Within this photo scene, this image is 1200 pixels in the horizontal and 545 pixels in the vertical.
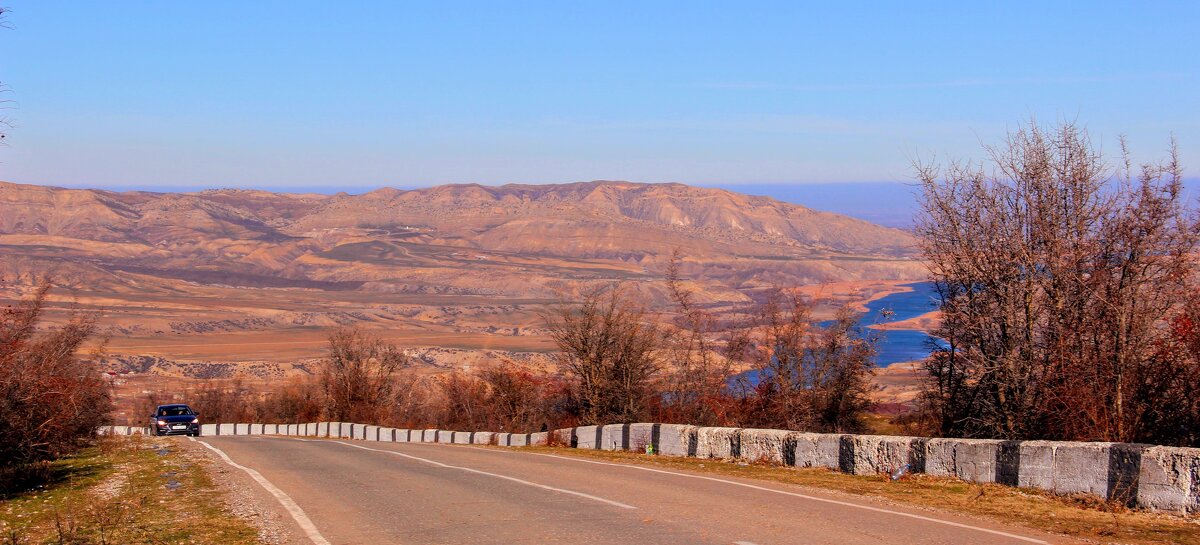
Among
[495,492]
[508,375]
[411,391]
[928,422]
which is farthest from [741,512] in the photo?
[411,391]

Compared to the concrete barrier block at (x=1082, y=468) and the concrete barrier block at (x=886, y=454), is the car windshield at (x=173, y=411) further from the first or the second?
the concrete barrier block at (x=1082, y=468)

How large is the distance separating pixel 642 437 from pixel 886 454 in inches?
265

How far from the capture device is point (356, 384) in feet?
169

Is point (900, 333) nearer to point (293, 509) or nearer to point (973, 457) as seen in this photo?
point (973, 457)

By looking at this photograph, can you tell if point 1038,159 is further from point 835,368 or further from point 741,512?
point 835,368

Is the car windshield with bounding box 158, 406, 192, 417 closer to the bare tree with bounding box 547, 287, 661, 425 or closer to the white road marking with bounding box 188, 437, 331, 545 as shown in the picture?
the bare tree with bounding box 547, 287, 661, 425

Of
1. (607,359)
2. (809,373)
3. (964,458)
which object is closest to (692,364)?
(607,359)

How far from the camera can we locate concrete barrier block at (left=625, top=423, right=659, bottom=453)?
19812 millimetres

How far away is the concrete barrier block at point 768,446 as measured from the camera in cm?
1611

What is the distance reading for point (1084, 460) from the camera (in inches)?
460

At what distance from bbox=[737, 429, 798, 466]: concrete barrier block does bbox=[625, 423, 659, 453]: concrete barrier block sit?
280 cm

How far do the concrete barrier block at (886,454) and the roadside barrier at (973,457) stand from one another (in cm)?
1

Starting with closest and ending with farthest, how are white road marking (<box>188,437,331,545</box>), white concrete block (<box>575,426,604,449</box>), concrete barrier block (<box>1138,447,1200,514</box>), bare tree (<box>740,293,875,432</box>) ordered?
1. white road marking (<box>188,437,331,545</box>)
2. concrete barrier block (<box>1138,447,1200,514</box>)
3. white concrete block (<box>575,426,604,449</box>)
4. bare tree (<box>740,293,875,432</box>)

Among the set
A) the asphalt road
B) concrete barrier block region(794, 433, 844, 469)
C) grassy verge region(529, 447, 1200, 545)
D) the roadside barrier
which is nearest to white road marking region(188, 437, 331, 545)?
the asphalt road
